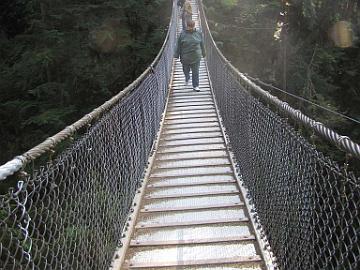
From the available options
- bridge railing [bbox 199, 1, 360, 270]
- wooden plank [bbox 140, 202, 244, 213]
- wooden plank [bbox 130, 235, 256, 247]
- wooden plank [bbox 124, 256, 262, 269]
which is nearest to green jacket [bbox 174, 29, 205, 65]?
bridge railing [bbox 199, 1, 360, 270]

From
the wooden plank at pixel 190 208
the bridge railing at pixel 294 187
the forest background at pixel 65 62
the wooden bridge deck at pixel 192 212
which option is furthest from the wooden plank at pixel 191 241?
the forest background at pixel 65 62

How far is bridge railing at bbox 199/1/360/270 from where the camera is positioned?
170 centimetres

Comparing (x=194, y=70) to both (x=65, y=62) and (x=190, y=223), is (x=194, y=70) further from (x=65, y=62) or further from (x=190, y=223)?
(x=65, y=62)

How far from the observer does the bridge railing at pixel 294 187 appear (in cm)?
170

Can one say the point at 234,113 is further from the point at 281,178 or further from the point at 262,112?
the point at 281,178

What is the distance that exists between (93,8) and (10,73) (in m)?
2.63

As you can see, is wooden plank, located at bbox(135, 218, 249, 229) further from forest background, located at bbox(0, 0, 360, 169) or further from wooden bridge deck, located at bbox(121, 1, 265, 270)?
forest background, located at bbox(0, 0, 360, 169)

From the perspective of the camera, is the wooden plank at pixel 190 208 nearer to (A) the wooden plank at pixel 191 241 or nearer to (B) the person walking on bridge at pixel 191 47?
(A) the wooden plank at pixel 191 241

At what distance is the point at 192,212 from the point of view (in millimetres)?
3434

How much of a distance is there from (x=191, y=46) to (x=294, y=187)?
4902 mm

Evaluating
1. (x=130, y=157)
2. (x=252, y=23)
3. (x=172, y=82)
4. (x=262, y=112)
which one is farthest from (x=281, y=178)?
(x=252, y=23)

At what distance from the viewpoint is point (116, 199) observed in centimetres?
305

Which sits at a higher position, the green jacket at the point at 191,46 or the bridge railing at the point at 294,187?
the green jacket at the point at 191,46

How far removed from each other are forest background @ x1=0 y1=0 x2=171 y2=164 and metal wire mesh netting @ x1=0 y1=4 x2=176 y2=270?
22.7 feet
